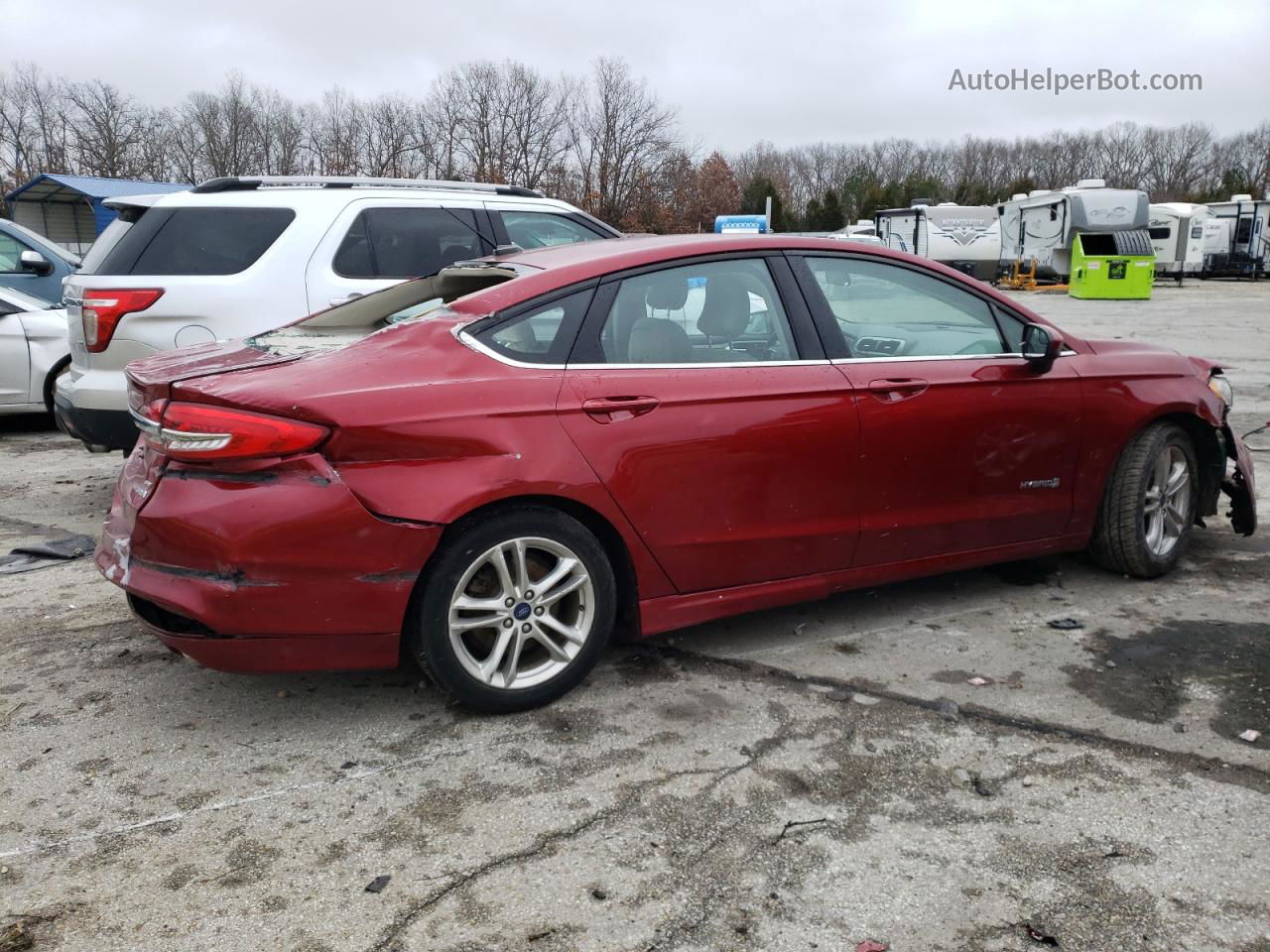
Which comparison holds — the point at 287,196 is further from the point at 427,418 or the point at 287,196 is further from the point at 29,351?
the point at 29,351

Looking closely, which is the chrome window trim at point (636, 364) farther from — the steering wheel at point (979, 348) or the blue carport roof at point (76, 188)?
the blue carport roof at point (76, 188)

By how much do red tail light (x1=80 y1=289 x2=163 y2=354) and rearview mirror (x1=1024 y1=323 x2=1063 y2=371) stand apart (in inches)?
170

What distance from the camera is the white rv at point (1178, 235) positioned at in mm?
35469

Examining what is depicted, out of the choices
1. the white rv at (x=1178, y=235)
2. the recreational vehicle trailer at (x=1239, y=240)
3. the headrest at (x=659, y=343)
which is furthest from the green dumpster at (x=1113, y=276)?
the headrest at (x=659, y=343)

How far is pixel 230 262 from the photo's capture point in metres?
5.76

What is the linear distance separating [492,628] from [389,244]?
138 inches

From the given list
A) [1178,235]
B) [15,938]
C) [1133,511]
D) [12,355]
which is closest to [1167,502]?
[1133,511]

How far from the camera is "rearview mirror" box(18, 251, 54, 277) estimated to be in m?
10.3

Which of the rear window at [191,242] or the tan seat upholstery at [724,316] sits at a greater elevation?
the rear window at [191,242]

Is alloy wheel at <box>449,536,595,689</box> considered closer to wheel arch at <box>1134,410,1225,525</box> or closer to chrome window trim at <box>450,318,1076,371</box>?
chrome window trim at <box>450,318,1076,371</box>

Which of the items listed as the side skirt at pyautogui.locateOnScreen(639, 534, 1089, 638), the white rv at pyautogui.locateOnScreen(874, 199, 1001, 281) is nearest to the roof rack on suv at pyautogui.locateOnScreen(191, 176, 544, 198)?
the side skirt at pyautogui.locateOnScreen(639, 534, 1089, 638)

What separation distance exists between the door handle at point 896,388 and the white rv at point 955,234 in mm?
30961

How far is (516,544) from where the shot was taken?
3.31 meters

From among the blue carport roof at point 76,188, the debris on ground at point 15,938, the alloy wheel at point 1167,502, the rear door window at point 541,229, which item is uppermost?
the blue carport roof at point 76,188
